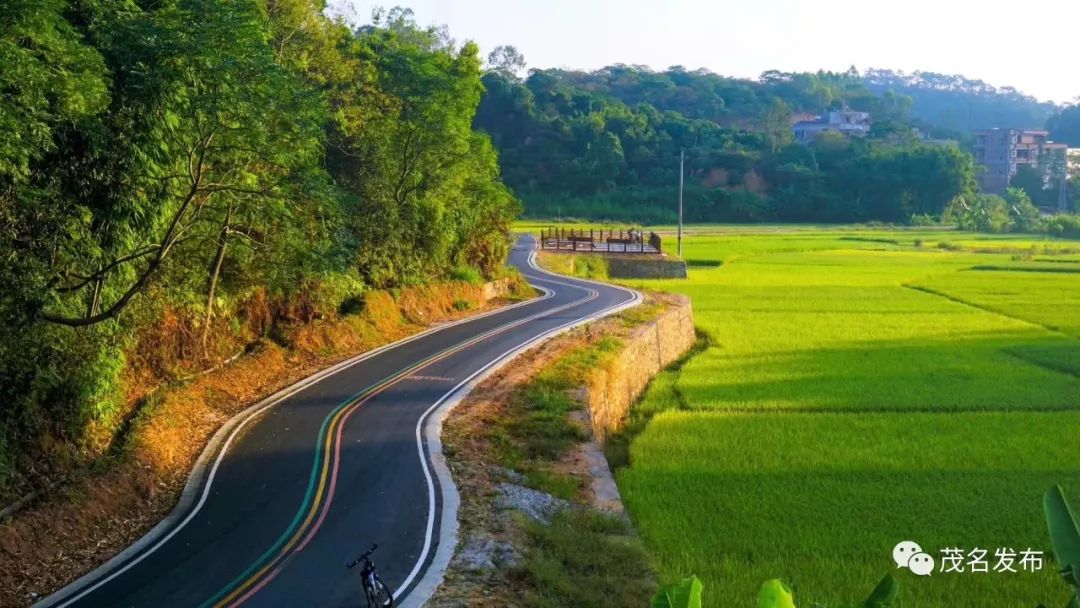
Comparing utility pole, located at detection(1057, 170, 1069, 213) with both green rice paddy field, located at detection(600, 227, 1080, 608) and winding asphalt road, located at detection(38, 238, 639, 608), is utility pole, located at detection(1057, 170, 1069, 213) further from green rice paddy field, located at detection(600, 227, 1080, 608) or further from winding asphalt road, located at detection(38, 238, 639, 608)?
winding asphalt road, located at detection(38, 238, 639, 608)

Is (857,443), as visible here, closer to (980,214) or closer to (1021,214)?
(980,214)

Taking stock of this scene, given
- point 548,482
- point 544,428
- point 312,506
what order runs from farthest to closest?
point 544,428 < point 548,482 < point 312,506

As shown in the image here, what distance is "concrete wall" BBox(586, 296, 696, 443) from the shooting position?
20.8m

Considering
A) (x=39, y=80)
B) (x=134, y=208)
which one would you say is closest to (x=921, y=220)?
(x=134, y=208)

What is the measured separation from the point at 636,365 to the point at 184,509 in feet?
47.3

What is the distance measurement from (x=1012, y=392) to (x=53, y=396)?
20.8 m

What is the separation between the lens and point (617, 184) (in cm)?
9588

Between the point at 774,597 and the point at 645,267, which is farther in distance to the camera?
the point at 645,267

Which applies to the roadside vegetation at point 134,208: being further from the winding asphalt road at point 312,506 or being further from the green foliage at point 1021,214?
the green foliage at point 1021,214

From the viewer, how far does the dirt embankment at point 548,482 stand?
11078 mm

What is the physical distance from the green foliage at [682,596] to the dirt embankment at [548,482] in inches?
256

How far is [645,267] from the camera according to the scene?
48.7m

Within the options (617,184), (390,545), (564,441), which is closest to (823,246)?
(617,184)

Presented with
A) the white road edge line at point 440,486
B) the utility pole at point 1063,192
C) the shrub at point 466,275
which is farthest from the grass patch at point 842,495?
the utility pole at point 1063,192
